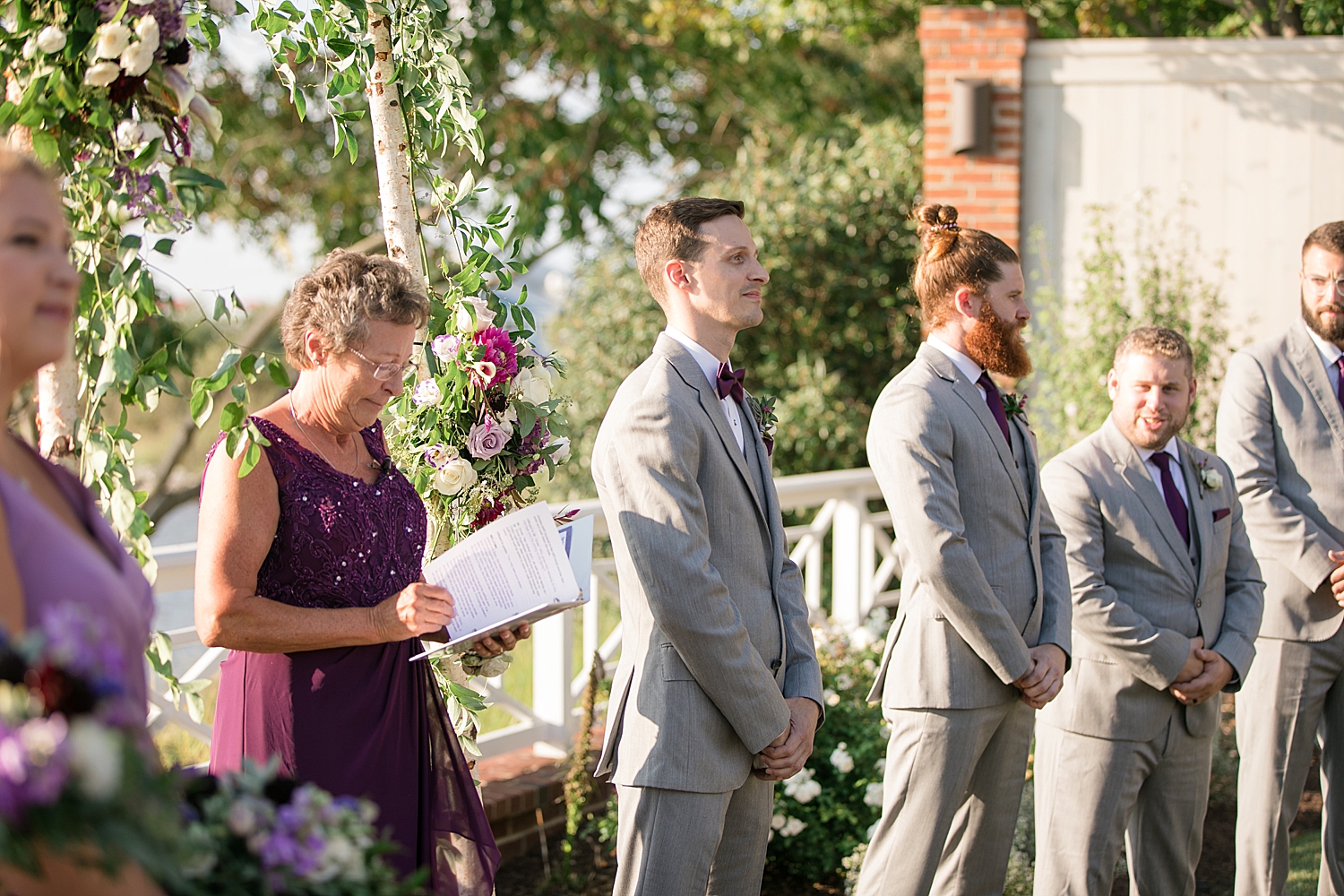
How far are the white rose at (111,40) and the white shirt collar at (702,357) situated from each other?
1.39 meters

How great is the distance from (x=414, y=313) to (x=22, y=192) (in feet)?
4.06

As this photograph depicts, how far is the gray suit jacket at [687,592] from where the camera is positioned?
8.65 ft

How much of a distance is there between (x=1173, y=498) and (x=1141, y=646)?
1.66 feet

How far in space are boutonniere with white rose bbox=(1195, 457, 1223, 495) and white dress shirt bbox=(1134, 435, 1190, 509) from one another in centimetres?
5

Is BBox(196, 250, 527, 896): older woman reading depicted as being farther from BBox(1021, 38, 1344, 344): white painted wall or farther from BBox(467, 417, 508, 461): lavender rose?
BBox(1021, 38, 1344, 344): white painted wall

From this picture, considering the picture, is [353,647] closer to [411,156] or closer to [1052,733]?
[411,156]

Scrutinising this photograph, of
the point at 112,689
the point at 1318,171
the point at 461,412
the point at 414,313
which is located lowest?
the point at 112,689

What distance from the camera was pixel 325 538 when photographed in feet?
8.20

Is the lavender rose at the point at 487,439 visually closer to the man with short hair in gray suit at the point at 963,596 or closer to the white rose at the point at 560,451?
the white rose at the point at 560,451

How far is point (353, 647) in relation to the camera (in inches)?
99.9

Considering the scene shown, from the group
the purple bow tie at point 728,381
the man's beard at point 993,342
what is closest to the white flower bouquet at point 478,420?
the purple bow tie at point 728,381

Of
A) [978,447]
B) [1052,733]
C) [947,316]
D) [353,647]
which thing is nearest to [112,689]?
[353,647]

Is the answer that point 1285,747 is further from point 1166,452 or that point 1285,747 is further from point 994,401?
point 994,401

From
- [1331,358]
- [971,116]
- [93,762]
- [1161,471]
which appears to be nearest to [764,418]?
[1161,471]
